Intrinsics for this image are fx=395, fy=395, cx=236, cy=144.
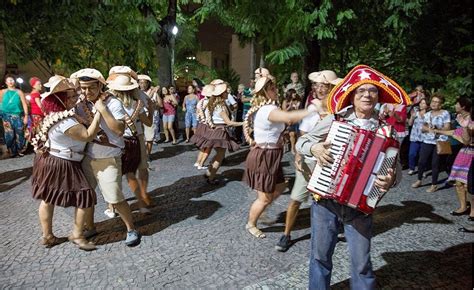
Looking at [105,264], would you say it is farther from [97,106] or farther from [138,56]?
[138,56]

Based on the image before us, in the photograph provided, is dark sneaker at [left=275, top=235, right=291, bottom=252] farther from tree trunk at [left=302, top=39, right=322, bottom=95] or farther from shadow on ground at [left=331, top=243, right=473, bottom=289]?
tree trunk at [left=302, top=39, right=322, bottom=95]

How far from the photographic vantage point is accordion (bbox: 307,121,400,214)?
265 cm

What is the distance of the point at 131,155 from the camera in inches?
207

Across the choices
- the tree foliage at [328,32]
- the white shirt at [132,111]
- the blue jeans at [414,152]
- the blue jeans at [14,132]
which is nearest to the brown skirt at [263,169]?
the white shirt at [132,111]

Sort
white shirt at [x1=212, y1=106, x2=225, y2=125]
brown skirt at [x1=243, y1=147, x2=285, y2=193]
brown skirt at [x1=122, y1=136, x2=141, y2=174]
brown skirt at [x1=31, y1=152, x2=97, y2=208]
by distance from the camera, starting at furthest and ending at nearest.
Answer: white shirt at [x1=212, y1=106, x2=225, y2=125] < brown skirt at [x1=122, y1=136, x2=141, y2=174] < brown skirt at [x1=243, y1=147, x2=285, y2=193] < brown skirt at [x1=31, y1=152, x2=97, y2=208]

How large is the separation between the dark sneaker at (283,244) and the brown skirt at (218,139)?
3.17 m

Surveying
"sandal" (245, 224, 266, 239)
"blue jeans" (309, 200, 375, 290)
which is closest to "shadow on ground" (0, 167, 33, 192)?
"sandal" (245, 224, 266, 239)

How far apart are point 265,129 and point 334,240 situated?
73.2 inches

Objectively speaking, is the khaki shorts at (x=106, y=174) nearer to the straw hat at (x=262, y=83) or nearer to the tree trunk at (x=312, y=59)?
the straw hat at (x=262, y=83)

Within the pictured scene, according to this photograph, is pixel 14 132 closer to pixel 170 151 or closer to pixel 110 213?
pixel 170 151

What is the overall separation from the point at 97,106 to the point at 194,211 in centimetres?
233

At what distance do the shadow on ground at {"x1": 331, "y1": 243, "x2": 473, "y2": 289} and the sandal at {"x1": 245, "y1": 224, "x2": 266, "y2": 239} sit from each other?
1.26m

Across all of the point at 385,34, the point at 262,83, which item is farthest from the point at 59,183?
the point at 385,34

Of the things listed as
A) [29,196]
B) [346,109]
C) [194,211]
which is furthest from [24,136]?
[346,109]
